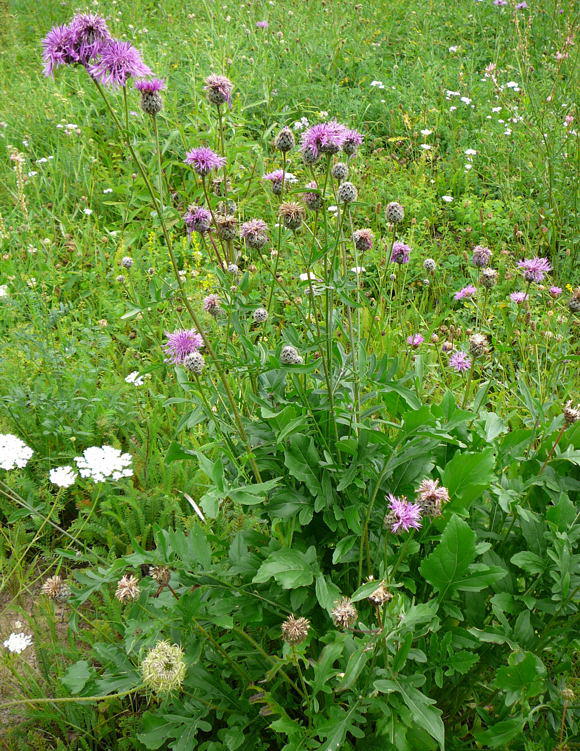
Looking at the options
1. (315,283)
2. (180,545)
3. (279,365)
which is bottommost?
(180,545)

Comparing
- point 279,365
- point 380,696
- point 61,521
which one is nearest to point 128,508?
point 61,521

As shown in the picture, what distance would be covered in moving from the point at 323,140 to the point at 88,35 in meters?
0.60

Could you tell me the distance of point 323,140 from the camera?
164 cm

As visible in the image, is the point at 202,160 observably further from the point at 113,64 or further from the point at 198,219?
the point at 113,64

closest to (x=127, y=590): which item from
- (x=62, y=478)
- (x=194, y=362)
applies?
(x=194, y=362)

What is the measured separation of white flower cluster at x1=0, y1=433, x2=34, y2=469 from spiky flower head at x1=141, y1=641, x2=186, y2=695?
863 mm

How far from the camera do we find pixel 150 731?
59.6 inches

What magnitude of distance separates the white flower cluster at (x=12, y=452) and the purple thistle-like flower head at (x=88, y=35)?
1.13 meters

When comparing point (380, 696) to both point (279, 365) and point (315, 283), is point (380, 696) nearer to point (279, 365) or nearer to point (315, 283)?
point (279, 365)

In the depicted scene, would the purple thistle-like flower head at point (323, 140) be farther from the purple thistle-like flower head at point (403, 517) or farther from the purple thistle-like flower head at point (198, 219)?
the purple thistle-like flower head at point (403, 517)

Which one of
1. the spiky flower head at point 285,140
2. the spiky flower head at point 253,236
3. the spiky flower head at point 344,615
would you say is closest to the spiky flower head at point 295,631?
the spiky flower head at point 344,615

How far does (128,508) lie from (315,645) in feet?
3.14

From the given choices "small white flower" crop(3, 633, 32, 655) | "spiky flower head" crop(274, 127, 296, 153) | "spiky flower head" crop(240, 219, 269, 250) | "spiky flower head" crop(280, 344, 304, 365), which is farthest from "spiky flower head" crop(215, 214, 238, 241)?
"small white flower" crop(3, 633, 32, 655)

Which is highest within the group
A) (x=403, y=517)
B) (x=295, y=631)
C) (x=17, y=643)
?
(x=403, y=517)
